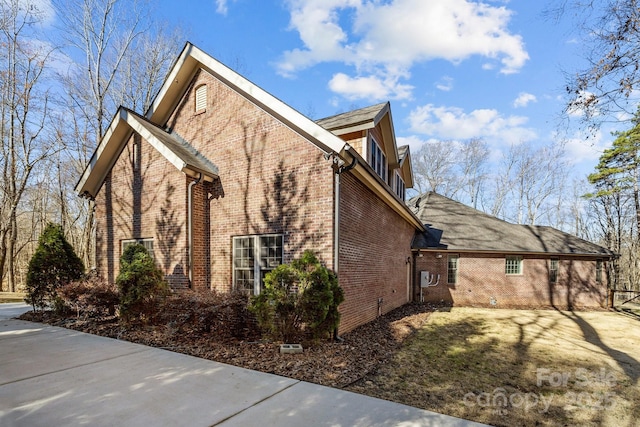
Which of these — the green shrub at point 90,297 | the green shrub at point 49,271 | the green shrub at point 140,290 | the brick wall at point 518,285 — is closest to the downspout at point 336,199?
the green shrub at point 140,290

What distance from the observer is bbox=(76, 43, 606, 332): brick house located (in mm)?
7297

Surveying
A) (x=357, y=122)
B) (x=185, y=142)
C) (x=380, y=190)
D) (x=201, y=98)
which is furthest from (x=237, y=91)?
(x=380, y=190)

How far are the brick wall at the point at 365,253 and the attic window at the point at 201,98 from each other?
5.19 m

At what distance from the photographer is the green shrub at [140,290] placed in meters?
7.09

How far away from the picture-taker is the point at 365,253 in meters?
8.73

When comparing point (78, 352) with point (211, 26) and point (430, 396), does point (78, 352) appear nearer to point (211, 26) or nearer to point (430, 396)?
point (430, 396)

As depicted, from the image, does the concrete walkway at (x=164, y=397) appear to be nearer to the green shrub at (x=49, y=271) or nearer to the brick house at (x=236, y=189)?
the brick house at (x=236, y=189)

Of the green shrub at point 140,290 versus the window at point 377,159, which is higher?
the window at point 377,159

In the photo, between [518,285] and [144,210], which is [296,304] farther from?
[518,285]

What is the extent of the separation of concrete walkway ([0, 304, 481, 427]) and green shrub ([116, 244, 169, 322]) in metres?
1.64

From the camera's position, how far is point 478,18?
307 inches

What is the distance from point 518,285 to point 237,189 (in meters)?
14.4

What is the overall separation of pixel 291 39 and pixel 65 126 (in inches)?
629

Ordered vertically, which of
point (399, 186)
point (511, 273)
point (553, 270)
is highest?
point (399, 186)
